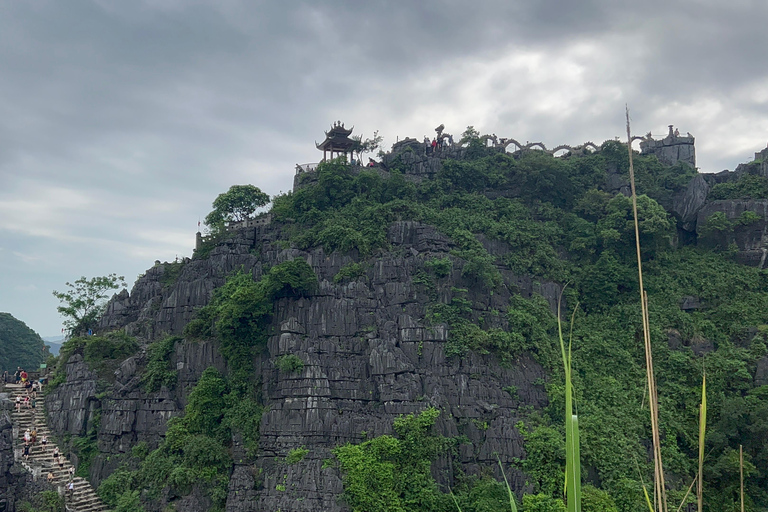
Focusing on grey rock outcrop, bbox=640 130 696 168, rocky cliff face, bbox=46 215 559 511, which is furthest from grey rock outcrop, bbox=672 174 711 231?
rocky cliff face, bbox=46 215 559 511

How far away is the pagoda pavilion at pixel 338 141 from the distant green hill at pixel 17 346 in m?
32.3

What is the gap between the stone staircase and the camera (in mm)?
27547

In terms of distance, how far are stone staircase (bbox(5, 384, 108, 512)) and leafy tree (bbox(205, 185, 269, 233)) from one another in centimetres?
1523

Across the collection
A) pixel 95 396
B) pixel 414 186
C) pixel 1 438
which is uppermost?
pixel 414 186

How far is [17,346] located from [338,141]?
37379 mm

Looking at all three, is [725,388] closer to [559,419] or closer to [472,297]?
[559,419]

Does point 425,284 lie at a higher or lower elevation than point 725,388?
higher

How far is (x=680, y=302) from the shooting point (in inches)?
→ 1259

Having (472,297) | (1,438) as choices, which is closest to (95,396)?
(1,438)

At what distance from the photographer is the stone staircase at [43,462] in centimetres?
2755

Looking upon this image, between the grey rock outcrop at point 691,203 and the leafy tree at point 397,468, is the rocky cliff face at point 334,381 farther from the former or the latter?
the grey rock outcrop at point 691,203

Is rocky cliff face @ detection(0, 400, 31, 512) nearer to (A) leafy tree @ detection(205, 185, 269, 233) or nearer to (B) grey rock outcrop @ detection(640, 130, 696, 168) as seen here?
(A) leafy tree @ detection(205, 185, 269, 233)

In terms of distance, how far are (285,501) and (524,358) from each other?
13.1 meters

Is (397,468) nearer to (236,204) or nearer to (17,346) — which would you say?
(236,204)
